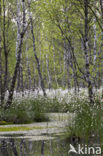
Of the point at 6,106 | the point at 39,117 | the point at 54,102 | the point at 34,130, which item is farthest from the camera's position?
the point at 54,102

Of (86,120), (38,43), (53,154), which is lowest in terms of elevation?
(53,154)

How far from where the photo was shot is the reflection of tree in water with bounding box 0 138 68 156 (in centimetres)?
588

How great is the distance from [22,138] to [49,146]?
4.23 feet

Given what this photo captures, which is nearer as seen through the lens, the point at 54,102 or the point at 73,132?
the point at 73,132

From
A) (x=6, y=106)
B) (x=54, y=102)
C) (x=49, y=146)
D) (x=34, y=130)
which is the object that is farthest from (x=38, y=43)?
(x=49, y=146)

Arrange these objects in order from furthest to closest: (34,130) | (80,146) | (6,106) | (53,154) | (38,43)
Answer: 1. (38,43)
2. (6,106)
3. (34,130)
4. (80,146)
5. (53,154)

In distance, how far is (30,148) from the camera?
637 centimetres

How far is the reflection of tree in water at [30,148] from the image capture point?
19.3ft

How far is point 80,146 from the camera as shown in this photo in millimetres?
6352

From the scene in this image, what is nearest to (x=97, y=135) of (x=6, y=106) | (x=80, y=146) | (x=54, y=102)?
(x=80, y=146)

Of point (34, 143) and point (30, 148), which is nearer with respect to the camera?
point (30, 148)

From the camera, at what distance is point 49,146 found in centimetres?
657

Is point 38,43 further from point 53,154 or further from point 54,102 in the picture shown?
Answer: point 53,154

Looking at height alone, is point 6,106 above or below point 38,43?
below
